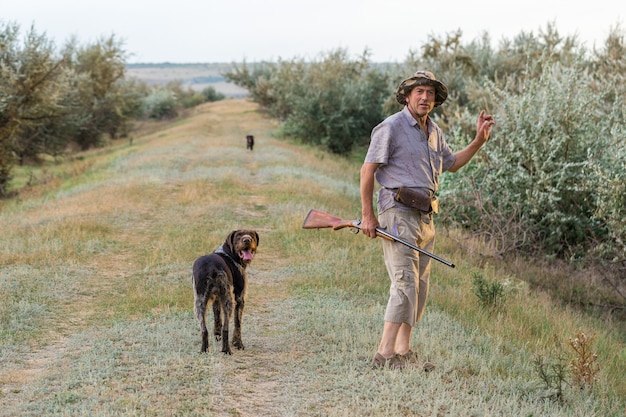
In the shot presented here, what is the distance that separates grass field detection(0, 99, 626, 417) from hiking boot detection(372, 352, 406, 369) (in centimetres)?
9

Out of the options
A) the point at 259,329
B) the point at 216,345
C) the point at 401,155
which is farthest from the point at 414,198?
the point at 259,329

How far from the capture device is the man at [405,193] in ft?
17.2

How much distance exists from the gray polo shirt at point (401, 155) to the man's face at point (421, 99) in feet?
0.23

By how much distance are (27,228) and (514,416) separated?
10.6 meters

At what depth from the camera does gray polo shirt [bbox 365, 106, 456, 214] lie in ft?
17.2

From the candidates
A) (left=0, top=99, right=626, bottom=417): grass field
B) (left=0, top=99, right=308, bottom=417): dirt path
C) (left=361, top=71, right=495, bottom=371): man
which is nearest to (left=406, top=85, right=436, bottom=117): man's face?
(left=361, top=71, right=495, bottom=371): man

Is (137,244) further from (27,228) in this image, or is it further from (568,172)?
(568,172)

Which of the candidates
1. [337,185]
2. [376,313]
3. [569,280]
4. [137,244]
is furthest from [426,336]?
[337,185]

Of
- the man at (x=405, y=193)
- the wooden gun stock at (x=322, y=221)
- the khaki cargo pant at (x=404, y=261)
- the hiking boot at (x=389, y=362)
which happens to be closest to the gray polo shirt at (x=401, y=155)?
the man at (x=405, y=193)

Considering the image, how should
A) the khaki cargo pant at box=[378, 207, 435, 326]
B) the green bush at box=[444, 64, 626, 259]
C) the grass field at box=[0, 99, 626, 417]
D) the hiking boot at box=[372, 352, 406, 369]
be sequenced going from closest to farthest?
the grass field at box=[0, 99, 626, 417], the khaki cargo pant at box=[378, 207, 435, 326], the hiking boot at box=[372, 352, 406, 369], the green bush at box=[444, 64, 626, 259]

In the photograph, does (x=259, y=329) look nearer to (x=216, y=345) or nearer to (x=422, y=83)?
(x=216, y=345)

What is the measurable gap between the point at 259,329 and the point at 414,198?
2611 millimetres

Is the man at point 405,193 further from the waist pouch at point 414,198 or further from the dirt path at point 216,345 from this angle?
the dirt path at point 216,345

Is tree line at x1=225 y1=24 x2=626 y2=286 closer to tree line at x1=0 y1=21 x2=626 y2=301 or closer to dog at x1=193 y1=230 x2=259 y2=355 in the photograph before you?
tree line at x1=0 y1=21 x2=626 y2=301
